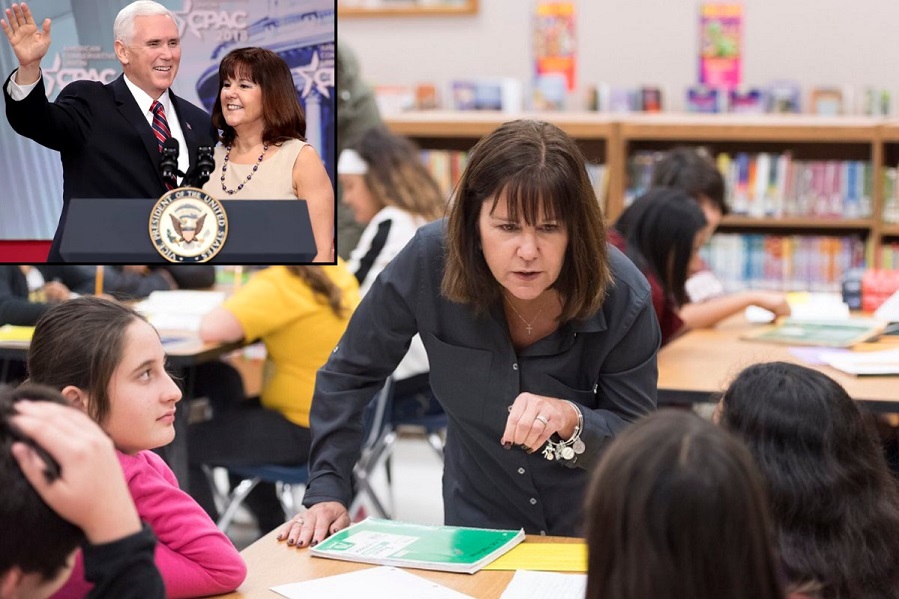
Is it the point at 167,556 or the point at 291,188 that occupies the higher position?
the point at 291,188

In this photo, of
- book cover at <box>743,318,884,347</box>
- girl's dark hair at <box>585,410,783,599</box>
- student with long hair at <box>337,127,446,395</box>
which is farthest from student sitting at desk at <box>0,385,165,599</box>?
student with long hair at <box>337,127,446,395</box>

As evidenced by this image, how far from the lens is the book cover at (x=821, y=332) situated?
3.46 m

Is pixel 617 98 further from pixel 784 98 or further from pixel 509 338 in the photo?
pixel 509 338

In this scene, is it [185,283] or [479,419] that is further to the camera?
[185,283]

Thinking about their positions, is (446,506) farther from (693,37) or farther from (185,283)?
(693,37)

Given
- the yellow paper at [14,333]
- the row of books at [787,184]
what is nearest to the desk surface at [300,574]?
the yellow paper at [14,333]

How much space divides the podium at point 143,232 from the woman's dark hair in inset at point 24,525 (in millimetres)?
565

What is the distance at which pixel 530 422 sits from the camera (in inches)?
69.2

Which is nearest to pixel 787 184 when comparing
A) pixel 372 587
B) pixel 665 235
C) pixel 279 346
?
pixel 665 235

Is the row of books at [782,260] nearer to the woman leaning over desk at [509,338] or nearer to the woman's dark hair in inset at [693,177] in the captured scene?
the woman's dark hair in inset at [693,177]

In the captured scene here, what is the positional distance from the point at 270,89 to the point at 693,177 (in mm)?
2726

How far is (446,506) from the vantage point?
2248mm

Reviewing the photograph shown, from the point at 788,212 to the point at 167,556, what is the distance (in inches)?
177

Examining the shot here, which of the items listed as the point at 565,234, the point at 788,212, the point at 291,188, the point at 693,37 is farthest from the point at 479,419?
the point at 693,37
